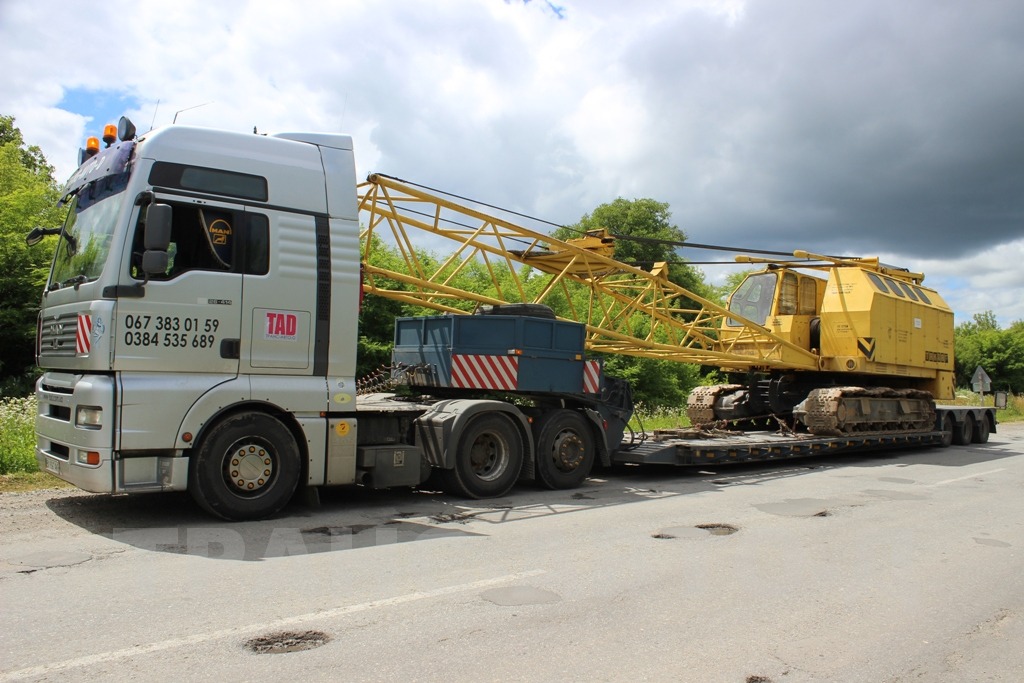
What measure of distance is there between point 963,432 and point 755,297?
685 cm

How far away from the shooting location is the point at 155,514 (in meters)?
7.98

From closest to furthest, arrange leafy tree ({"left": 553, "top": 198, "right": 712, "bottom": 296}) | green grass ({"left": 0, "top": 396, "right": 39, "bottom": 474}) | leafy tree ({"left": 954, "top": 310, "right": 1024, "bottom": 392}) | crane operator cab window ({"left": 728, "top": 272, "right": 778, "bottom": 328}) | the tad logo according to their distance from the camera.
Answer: the tad logo, green grass ({"left": 0, "top": 396, "right": 39, "bottom": 474}), crane operator cab window ({"left": 728, "top": 272, "right": 778, "bottom": 328}), leafy tree ({"left": 553, "top": 198, "right": 712, "bottom": 296}), leafy tree ({"left": 954, "top": 310, "right": 1024, "bottom": 392})

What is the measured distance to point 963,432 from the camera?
63.3ft

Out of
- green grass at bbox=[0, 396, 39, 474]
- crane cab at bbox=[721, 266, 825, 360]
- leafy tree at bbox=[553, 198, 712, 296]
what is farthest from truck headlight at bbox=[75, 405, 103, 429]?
leafy tree at bbox=[553, 198, 712, 296]

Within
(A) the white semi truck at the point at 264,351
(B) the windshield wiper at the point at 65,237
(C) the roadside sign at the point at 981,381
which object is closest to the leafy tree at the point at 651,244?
(C) the roadside sign at the point at 981,381

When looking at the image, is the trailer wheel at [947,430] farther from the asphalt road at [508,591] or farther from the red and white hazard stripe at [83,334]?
the red and white hazard stripe at [83,334]

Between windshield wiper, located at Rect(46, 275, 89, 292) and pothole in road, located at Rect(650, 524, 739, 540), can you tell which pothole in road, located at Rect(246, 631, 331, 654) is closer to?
pothole in road, located at Rect(650, 524, 739, 540)

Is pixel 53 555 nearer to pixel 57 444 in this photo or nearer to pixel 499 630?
pixel 57 444

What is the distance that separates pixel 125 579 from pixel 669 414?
66.2ft

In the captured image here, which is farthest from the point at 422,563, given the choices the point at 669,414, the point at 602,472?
the point at 669,414

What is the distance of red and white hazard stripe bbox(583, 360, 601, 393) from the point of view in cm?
1088

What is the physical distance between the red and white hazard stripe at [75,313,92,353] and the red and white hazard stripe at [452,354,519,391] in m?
4.22

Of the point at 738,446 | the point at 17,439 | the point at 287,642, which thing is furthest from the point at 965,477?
the point at 17,439

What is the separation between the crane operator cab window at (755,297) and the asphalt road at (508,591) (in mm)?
7264
